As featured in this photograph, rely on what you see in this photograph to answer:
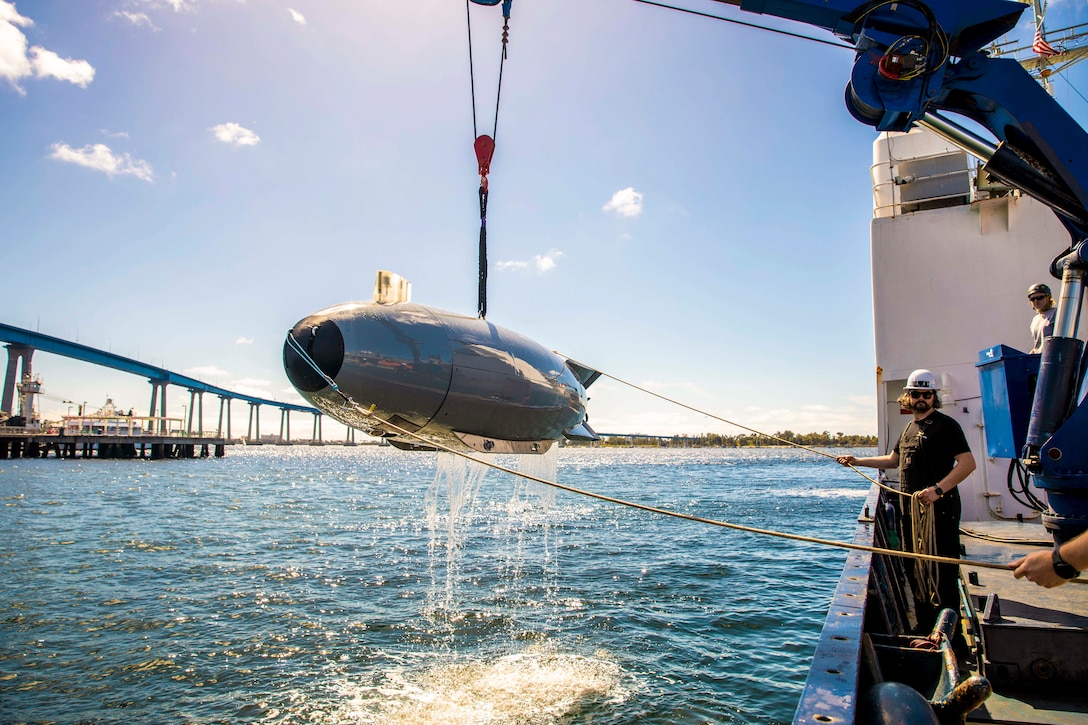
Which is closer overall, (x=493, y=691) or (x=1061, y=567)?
(x=1061, y=567)

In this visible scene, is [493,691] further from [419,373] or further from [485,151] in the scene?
[485,151]

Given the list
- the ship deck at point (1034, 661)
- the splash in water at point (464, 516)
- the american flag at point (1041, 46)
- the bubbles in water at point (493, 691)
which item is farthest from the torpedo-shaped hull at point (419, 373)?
the american flag at point (1041, 46)

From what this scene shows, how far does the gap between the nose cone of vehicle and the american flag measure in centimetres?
1588

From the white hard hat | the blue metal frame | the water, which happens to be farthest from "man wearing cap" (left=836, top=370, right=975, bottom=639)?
the blue metal frame

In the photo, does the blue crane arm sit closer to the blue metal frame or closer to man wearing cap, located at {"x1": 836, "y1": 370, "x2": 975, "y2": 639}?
man wearing cap, located at {"x1": 836, "y1": 370, "x2": 975, "y2": 639}

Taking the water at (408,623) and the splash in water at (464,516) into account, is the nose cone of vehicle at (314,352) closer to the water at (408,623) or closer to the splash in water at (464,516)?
the splash in water at (464,516)

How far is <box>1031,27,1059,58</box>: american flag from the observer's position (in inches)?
516

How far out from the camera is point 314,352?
5.59 metres

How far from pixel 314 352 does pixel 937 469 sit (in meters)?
5.89

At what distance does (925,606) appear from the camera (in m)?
6.21

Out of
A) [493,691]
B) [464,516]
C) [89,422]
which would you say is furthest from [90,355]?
[493,691]

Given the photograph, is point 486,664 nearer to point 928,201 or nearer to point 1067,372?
point 1067,372

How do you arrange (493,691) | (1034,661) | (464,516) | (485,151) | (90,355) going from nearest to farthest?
(1034,661), (485,151), (493,691), (464,516), (90,355)

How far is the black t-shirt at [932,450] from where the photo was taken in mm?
5750
